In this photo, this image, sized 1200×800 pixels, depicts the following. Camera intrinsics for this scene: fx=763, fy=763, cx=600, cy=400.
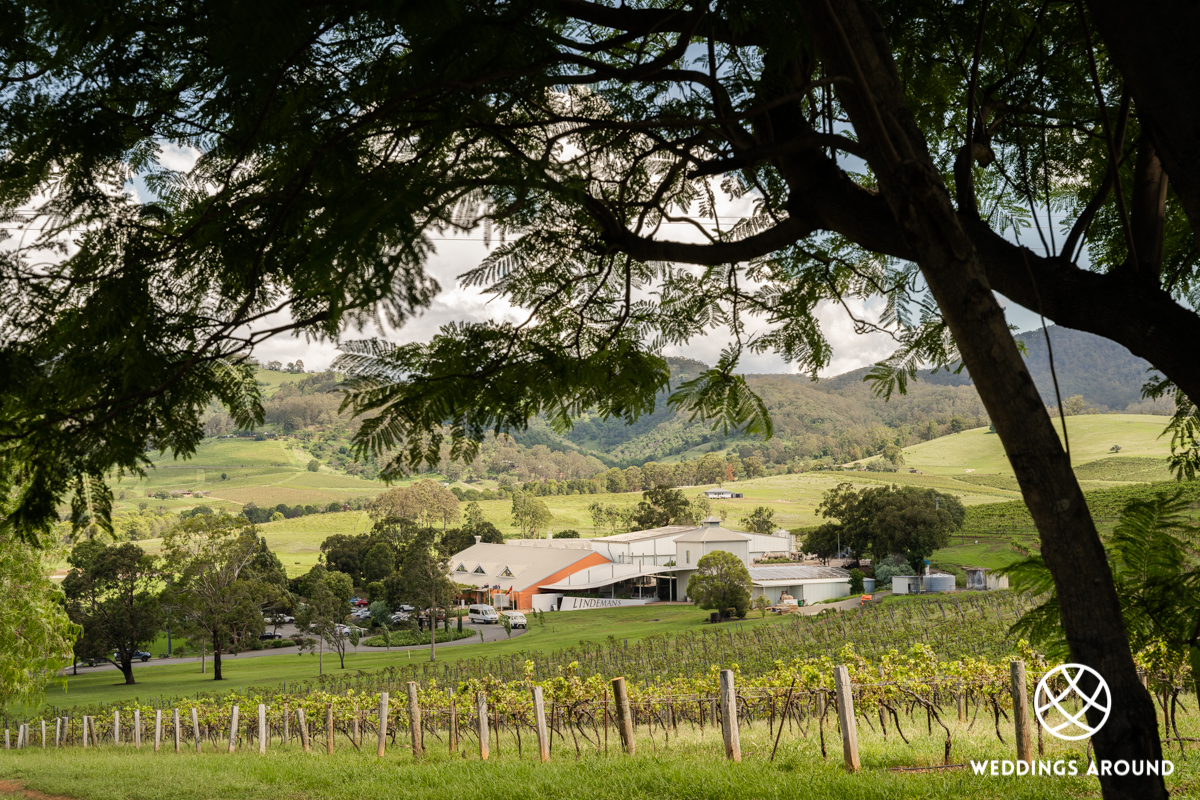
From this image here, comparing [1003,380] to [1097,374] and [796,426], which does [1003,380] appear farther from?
[1097,374]

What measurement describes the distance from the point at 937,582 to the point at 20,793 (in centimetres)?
4454

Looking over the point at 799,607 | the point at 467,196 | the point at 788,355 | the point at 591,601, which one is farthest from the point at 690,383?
the point at 591,601

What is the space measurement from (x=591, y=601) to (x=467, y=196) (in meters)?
53.7

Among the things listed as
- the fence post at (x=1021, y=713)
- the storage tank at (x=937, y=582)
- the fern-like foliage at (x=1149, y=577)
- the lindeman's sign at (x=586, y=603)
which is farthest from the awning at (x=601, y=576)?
the fern-like foliage at (x=1149, y=577)

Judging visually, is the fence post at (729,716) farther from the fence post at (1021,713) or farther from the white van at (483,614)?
the white van at (483,614)

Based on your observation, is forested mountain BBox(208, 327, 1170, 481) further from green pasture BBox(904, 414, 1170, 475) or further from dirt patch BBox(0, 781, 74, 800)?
dirt patch BBox(0, 781, 74, 800)

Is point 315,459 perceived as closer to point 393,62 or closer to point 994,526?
point 994,526

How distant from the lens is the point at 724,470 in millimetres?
119812

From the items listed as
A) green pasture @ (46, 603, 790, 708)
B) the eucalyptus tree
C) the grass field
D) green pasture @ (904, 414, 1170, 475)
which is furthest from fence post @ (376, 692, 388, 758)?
green pasture @ (904, 414, 1170, 475)

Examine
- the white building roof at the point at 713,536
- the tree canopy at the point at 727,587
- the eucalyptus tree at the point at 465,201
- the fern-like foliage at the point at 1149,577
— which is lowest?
the tree canopy at the point at 727,587

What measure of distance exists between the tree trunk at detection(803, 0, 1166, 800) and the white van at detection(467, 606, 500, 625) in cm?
5189

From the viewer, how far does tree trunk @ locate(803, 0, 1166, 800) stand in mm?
1430

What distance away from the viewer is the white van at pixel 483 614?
5109 centimetres

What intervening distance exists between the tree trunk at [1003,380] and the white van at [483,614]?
51.9 meters
